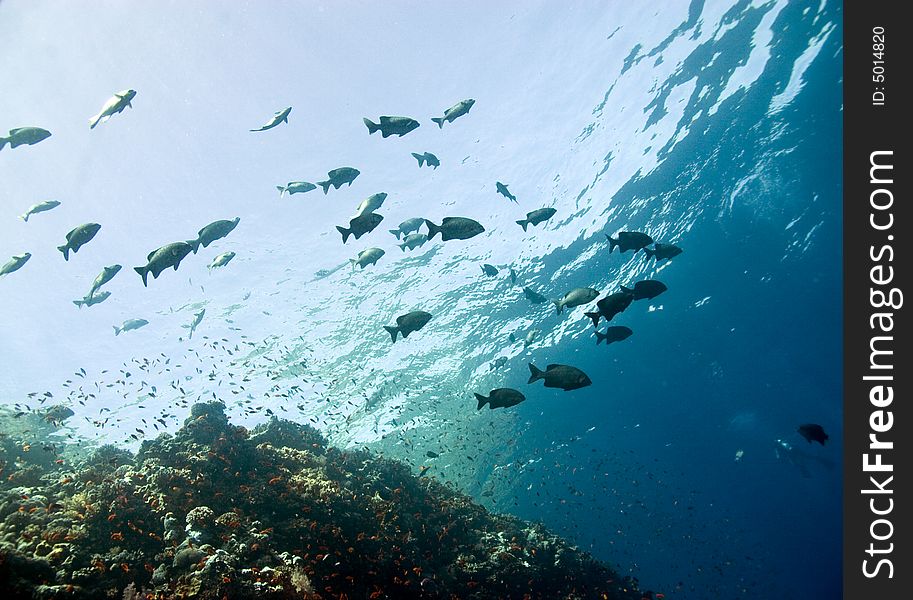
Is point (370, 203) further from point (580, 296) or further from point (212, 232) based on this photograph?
point (580, 296)

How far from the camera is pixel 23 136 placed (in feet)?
20.3

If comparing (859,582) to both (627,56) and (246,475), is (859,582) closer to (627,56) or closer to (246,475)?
(246,475)

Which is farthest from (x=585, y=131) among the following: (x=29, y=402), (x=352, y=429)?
(x=29, y=402)

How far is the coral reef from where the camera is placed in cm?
580

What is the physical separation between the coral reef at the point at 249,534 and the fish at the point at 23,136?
6.11 metres

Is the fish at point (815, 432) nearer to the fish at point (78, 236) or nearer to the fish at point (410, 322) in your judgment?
the fish at point (410, 322)

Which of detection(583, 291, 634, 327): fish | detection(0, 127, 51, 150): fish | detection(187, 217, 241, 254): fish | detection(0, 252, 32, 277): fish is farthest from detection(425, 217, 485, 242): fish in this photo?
detection(0, 252, 32, 277): fish

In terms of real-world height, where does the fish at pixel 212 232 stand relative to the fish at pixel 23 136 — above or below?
below

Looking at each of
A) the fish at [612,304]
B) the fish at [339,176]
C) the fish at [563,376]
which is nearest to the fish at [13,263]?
the fish at [339,176]

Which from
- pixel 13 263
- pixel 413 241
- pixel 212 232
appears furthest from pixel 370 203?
pixel 13 263

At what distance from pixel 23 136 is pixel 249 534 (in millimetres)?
7899

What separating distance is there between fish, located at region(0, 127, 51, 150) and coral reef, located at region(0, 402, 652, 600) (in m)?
6.11

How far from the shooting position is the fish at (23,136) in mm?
6098

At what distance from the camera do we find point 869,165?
19.9 ft
